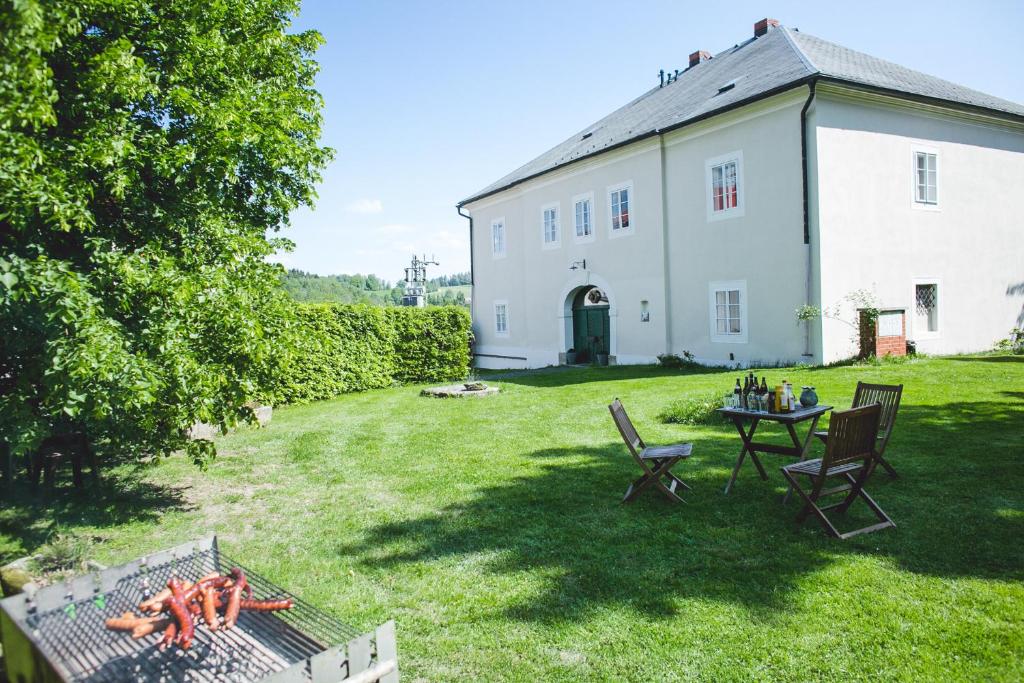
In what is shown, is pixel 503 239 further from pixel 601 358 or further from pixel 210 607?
pixel 210 607

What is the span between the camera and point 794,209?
1473 cm

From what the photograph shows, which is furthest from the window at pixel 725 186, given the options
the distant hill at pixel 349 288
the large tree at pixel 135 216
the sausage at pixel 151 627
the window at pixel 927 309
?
the distant hill at pixel 349 288

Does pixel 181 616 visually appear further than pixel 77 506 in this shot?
No

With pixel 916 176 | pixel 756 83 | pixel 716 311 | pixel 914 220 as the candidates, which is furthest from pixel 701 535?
pixel 916 176

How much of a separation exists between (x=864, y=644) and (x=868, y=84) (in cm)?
1492

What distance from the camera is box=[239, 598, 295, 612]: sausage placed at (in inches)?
125

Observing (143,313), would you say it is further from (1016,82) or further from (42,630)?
(1016,82)

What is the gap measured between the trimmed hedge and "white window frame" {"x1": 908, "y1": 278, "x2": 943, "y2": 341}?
1241cm

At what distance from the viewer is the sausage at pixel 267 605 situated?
125 inches

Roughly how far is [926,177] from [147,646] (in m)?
19.4

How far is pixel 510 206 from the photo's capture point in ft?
84.2

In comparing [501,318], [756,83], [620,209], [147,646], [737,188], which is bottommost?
[147,646]

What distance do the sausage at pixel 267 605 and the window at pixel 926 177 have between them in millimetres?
18088

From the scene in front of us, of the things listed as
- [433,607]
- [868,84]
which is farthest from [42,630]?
[868,84]
